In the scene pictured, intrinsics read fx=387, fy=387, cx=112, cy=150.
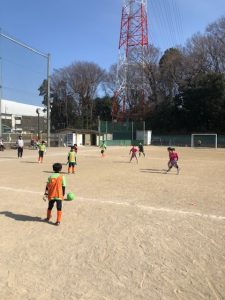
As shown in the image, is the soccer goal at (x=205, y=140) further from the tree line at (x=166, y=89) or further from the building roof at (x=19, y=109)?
the building roof at (x=19, y=109)

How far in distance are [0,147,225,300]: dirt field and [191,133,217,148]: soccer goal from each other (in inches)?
1925

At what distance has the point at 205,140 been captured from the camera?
58938 millimetres

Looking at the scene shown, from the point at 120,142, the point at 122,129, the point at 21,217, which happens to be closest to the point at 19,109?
the point at 120,142

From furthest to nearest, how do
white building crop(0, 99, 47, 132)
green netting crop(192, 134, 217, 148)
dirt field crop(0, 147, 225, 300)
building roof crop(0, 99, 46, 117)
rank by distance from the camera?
green netting crop(192, 134, 217, 148)
white building crop(0, 99, 47, 132)
building roof crop(0, 99, 46, 117)
dirt field crop(0, 147, 225, 300)

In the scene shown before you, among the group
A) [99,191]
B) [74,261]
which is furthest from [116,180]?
[74,261]

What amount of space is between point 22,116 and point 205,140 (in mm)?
27339

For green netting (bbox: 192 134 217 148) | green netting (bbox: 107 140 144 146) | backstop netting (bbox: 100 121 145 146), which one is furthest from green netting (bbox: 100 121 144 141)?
green netting (bbox: 192 134 217 148)

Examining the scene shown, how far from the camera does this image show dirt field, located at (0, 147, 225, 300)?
A: 14.4 feet

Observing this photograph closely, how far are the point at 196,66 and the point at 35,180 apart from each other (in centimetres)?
5913

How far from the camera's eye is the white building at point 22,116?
4841 cm

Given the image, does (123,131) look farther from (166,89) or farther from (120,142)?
(166,89)

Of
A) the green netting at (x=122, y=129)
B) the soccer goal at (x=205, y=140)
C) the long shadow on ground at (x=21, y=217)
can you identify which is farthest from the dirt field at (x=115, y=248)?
the green netting at (x=122, y=129)

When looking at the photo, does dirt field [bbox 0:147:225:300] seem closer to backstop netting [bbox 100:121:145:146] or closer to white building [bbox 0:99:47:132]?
white building [bbox 0:99:47:132]

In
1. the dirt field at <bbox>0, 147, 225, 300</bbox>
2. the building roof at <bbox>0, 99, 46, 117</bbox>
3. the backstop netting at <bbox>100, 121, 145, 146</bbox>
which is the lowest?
the dirt field at <bbox>0, 147, 225, 300</bbox>
